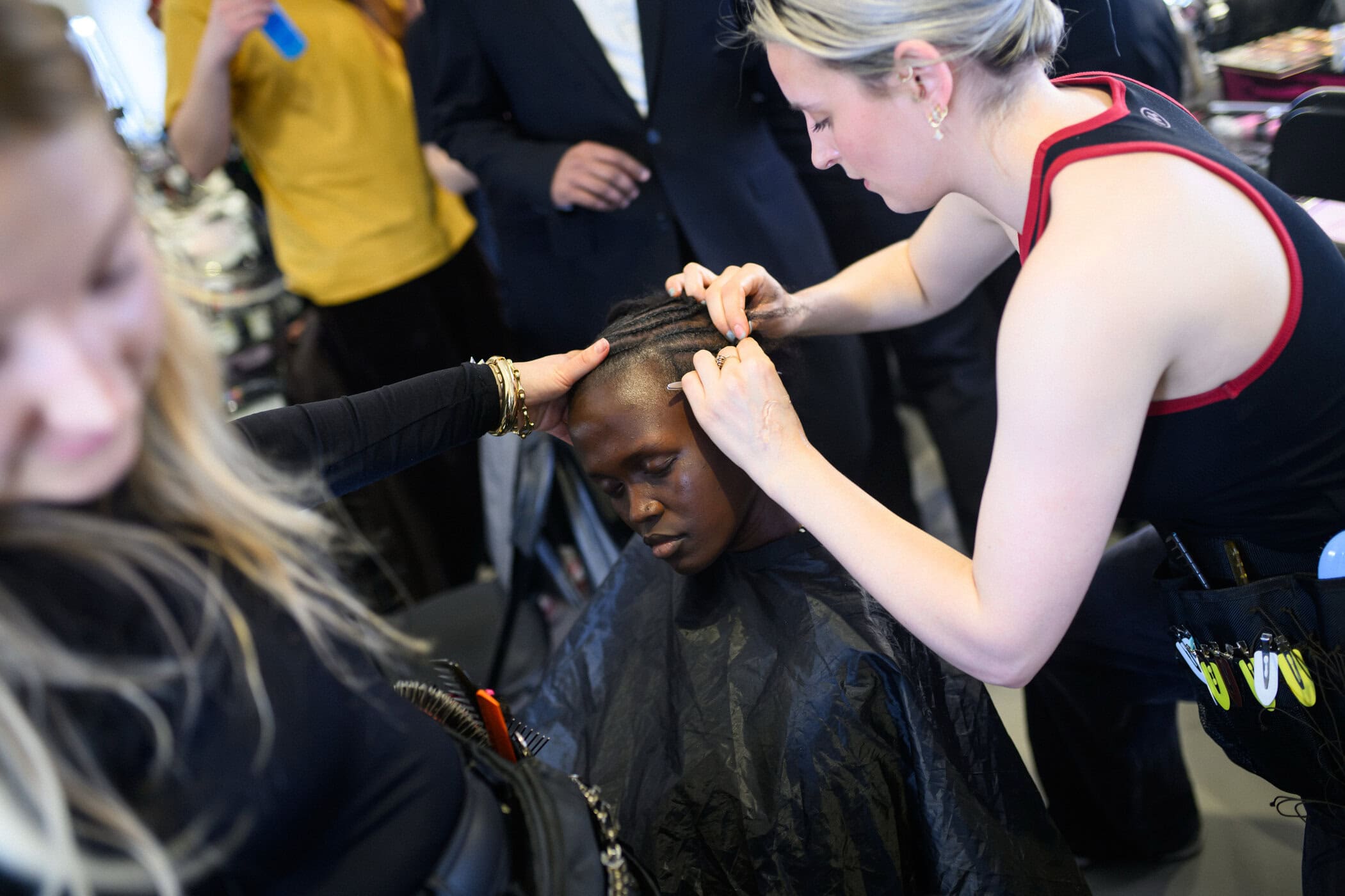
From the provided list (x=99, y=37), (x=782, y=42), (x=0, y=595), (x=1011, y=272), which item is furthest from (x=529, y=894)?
(x=99, y=37)

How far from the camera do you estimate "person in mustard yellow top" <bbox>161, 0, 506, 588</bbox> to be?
186 centimetres

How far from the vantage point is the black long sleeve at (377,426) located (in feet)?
3.32

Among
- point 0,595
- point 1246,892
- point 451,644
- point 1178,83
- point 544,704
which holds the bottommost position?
point 1246,892

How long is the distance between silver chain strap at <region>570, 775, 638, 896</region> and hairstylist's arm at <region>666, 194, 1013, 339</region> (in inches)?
21.0

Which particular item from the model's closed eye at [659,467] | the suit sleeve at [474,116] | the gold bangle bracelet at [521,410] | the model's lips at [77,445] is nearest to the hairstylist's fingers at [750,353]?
the model's closed eye at [659,467]

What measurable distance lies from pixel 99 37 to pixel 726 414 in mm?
3109

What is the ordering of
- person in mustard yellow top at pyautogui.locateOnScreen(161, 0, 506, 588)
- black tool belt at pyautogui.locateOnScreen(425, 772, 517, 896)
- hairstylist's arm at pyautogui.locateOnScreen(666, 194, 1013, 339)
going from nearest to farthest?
black tool belt at pyautogui.locateOnScreen(425, 772, 517, 896) → hairstylist's arm at pyautogui.locateOnScreen(666, 194, 1013, 339) → person in mustard yellow top at pyautogui.locateOnScreen(161, 0, 506, 588)

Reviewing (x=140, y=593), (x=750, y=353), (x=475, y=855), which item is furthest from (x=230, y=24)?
(x=475, y=855)

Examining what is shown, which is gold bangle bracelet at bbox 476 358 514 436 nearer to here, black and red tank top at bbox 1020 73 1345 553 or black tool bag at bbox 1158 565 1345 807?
black and red tank top at bbox 1020 73 1345 553

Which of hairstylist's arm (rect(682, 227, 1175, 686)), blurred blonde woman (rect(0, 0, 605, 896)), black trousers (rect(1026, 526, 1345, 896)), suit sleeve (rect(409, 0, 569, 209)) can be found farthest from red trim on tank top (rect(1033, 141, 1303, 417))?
suit sleeve (rect(409, 0, 569, 209))

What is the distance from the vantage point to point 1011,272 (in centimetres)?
192

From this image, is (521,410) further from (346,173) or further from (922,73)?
(346,173)

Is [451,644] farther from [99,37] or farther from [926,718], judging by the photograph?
[99,37]

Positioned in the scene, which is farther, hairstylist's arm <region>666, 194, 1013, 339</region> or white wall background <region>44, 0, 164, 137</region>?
white wall background <region>44, 0, 164, 137</region>
